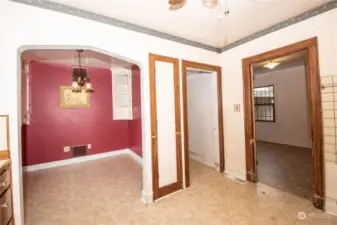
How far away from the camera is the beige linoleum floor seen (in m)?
2.01

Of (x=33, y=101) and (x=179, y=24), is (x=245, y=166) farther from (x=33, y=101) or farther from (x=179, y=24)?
(x=33, y=101)

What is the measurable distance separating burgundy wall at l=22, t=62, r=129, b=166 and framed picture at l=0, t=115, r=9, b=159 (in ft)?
8.78

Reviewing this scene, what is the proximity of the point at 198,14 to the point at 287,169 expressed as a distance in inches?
142

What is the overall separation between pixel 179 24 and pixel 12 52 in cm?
204

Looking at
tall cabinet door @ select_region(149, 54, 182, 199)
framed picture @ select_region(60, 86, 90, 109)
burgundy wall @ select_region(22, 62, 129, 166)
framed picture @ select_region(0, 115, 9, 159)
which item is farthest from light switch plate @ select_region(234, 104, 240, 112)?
framed picture @ select_region(60, 86, 90, 109)

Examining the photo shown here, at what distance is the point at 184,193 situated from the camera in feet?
8.70

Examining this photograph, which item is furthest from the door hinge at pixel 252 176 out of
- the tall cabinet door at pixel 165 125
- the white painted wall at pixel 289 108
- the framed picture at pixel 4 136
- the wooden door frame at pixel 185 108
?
the white painted wall at pixel 289 108

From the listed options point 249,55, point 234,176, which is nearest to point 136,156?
point 234,176

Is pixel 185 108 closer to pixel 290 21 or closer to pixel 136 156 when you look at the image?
pixel 290 21

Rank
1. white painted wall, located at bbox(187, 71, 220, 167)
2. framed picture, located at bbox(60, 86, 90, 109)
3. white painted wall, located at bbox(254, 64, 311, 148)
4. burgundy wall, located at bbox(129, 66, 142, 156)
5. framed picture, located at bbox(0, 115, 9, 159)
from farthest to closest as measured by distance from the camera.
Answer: white painted wall, located at bbox(254, 64, 311, 148) < framed picture, located at bbox(60, 86, 90, 109) < burgundy wall, located at bbox(129, 66, 142, 156) < white painted wall, located at bbox(187, 71, 220, 167) < framed picture, located at bbox(0, 115, 9, 159)

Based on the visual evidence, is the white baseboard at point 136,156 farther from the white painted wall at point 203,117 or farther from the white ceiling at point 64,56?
the white ceiling at point 64,56

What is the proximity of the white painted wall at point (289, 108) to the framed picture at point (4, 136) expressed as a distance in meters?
6.91

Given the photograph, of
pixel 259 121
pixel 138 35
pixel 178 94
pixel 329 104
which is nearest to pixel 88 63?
pixel 138 35

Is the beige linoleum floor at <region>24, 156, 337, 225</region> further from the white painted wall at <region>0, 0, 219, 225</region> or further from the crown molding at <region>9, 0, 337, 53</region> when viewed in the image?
the crown molding at <region>9, 0, 337, 53</region>
